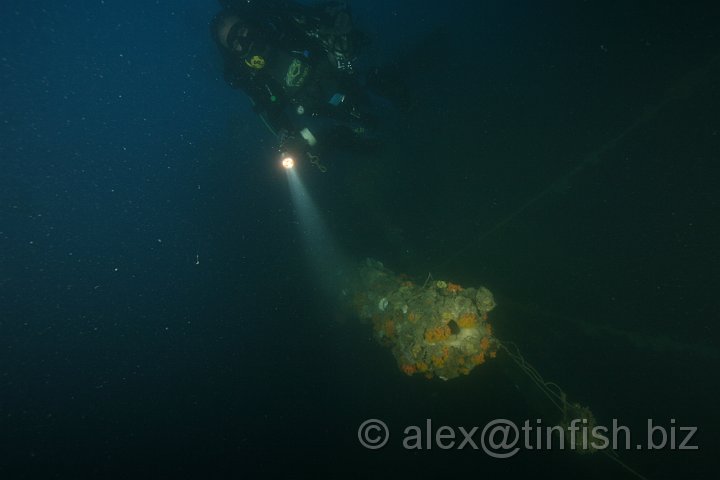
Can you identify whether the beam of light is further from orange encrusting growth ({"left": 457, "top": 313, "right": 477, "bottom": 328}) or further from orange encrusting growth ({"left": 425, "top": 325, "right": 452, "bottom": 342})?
orange encrusting growth ({"left": 457, "top": 313, "right": 477, "bottom": 328})

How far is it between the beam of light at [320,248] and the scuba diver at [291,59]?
10.1 ft

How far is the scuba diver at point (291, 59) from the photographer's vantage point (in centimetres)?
500

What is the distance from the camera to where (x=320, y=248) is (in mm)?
8898

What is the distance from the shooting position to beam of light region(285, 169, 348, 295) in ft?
26.1

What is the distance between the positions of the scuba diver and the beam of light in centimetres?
308

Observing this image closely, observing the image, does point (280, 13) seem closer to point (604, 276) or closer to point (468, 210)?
point (468, 210)

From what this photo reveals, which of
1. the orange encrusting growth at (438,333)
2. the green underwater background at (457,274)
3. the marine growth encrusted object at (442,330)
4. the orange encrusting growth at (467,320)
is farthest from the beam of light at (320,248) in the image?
the orange encrusting growth at (467,320)

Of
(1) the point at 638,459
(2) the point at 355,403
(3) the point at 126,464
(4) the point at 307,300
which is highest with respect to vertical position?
(1) the point at 638,459

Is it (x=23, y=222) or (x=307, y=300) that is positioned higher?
(x=307, y=300)

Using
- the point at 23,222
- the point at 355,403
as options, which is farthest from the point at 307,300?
the point at 23,222

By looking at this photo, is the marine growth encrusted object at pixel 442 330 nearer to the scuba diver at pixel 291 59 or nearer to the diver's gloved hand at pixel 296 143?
the scuba diver at pixel 291 59

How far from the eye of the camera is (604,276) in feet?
12.2

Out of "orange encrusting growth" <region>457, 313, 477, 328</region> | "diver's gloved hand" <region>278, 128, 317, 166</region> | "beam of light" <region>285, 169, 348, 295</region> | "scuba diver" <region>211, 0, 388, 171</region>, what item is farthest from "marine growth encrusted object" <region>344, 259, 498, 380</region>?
"beam of light" <region>285, 169, 348, 295</region>

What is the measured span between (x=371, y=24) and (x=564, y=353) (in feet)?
35.2
